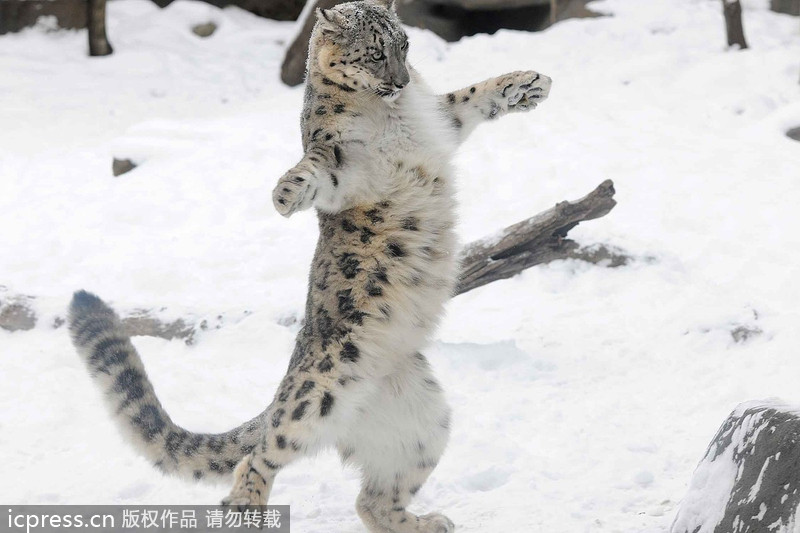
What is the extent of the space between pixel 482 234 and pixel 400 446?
453cm

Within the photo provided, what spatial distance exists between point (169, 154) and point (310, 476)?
7018 millimetres

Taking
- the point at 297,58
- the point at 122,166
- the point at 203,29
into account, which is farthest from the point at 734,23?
the point at 203,29

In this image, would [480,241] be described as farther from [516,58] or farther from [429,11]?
[429,11]

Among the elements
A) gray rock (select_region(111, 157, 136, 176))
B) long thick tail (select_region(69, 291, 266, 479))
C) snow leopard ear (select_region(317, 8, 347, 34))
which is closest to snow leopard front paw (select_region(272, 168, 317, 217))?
snow leopard ear (select_region(317, 8, 347, 34))

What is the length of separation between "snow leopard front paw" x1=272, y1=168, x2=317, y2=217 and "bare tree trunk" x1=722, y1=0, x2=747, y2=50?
1011 cm

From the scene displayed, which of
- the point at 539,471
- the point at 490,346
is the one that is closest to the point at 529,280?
the point at 490,346

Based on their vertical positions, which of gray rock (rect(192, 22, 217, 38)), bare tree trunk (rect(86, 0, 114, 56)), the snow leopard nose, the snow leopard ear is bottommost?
gray rock (rect(192, 22, 217, 38))

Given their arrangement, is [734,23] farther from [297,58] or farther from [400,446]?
[400,446]

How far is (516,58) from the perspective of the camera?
14078mm

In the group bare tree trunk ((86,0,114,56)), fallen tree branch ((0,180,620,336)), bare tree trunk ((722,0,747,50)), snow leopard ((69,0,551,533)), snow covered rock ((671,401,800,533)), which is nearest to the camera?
snow covered rock ((671,401,800,533))

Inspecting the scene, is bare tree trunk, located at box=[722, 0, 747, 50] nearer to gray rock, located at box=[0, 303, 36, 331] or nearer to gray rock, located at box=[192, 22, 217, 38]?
gray rock, located at box=[192, 22, 217, 38]

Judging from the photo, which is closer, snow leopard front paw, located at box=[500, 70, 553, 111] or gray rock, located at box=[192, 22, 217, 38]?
snow leopard front paw, located at box=[500, 70, 553, 111]

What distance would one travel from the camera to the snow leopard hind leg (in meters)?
4.64

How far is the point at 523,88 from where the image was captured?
5102mm
